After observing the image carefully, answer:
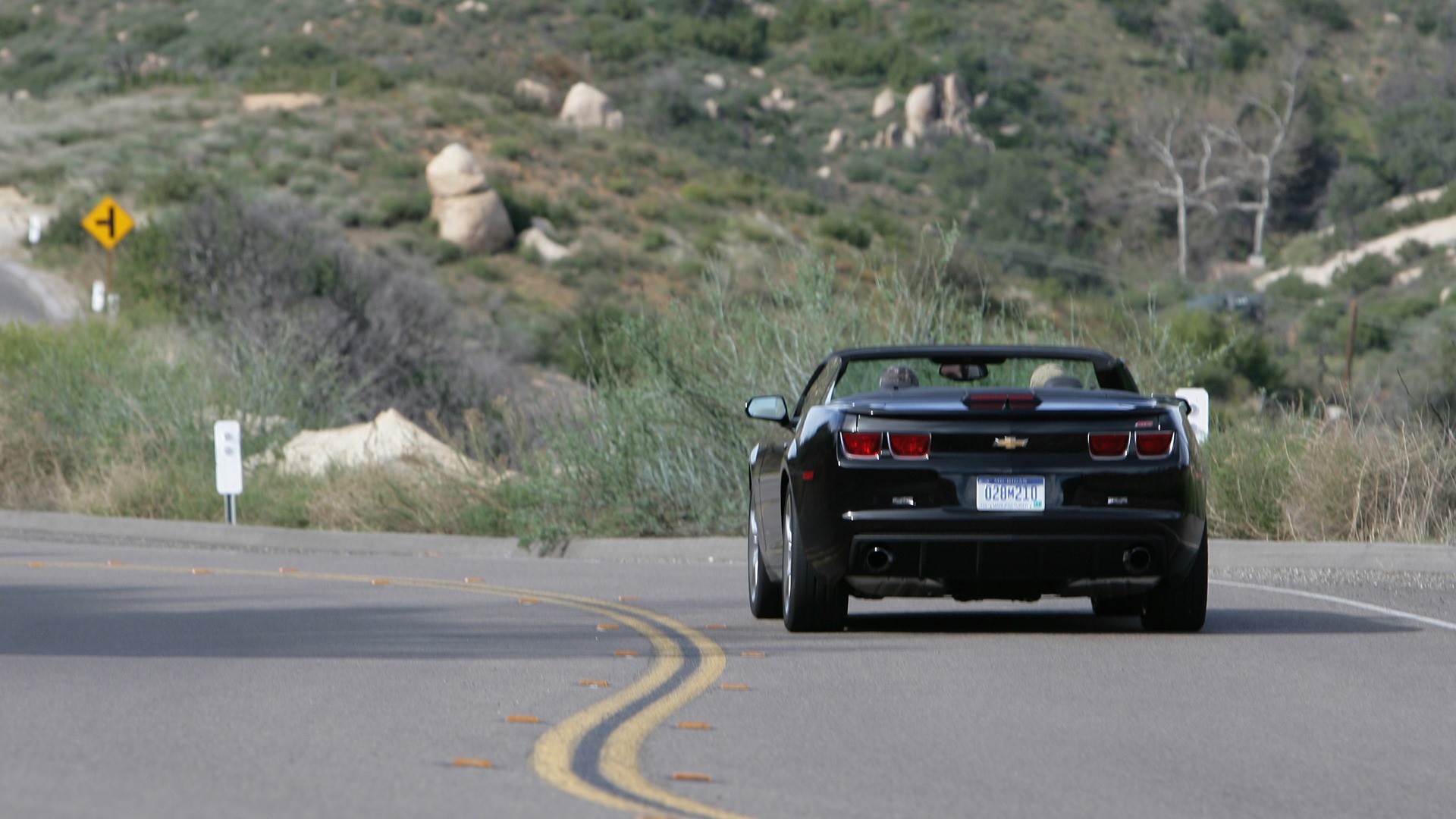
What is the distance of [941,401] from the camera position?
9.91 meters

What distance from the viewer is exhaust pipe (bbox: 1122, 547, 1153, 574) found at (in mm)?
9891

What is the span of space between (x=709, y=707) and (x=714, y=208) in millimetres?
62683

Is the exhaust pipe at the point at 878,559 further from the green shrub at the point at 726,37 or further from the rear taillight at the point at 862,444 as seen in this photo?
the green shrub at the point at 726,37

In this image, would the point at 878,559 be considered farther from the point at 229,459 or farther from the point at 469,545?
the point at 229,459

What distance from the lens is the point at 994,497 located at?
9.75m

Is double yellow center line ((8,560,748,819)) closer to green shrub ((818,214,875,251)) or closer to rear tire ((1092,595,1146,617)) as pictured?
rear tire ((1092,595,1146,617))

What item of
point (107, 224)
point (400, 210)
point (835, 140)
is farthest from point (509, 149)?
point (107, 224)

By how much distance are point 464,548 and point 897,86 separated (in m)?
76.1

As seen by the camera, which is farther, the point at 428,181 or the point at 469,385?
the point at 428,181

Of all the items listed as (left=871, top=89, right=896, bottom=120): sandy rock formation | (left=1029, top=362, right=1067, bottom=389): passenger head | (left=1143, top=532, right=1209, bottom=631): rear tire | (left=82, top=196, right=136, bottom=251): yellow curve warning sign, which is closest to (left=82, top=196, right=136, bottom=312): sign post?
(left=82, top=196, right=136, bottom=251): yellow curve warning sign

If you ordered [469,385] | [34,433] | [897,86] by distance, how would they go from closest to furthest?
[34,433]
[469,385]
[897,86]

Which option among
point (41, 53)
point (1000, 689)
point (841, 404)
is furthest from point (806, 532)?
point (41, 53)

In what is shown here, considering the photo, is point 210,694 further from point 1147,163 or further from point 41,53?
point 41,53

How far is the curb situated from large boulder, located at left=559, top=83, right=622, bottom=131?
199 feet
